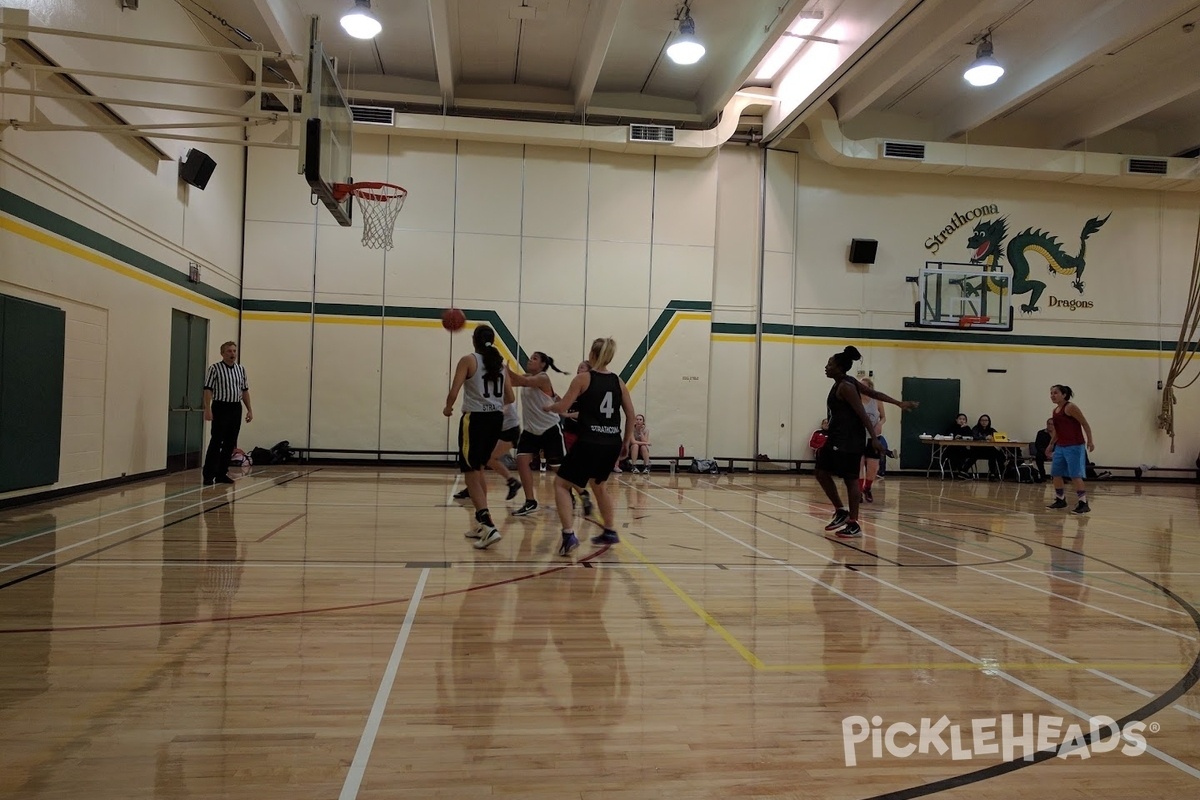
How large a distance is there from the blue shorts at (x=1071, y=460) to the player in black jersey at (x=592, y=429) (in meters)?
7.35

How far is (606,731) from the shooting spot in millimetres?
2744

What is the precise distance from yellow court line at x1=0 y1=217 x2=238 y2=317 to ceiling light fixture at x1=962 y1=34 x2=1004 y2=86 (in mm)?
12193

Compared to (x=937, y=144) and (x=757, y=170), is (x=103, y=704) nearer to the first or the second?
(x=757, y=170)

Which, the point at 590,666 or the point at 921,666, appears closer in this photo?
the point at 590,666

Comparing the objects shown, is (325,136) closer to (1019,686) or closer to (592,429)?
(592,429)

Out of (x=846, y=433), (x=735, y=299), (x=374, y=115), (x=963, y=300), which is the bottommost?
(x=846, y=433)

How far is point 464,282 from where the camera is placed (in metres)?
14.7

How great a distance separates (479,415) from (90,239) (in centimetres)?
590

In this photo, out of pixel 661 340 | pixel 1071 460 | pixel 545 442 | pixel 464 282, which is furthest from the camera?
pixel 661 340

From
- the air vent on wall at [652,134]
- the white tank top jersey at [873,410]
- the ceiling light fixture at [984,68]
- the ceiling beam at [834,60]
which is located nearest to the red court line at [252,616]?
the white tank top jersey at [873,410]

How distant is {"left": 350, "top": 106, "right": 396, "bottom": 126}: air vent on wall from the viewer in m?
14.0

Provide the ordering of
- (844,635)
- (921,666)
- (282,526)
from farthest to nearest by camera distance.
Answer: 1. (282,526)
2. (844,635)
3. (921,666)

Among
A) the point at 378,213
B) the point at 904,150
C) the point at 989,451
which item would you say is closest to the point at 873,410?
the point at 904,150

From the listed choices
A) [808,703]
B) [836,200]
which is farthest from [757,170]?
[808,703]
